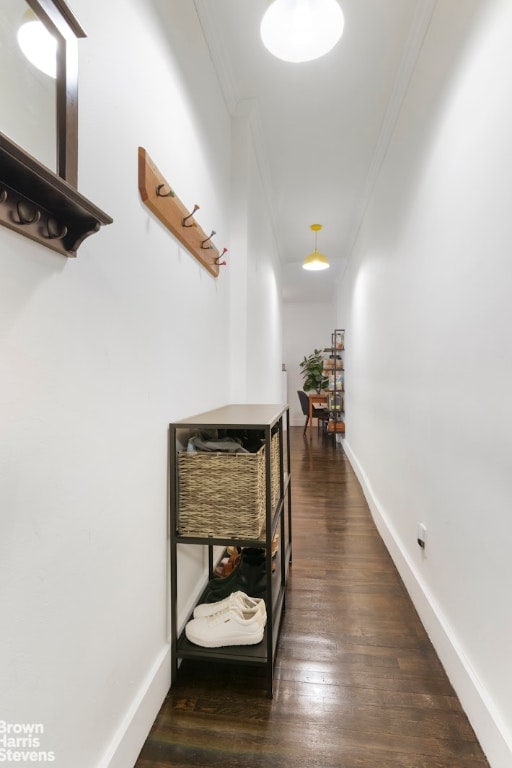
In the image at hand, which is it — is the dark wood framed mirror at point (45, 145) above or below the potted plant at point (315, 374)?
above

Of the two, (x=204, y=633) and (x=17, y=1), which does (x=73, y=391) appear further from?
(x=204, y=633)

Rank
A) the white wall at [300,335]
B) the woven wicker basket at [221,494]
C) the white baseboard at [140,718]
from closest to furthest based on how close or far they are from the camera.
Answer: the white baseboard at [140,718], the woven wicker basket at [221,494], the white wall at [300,335]

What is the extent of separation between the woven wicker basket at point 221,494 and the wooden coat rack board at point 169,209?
0.82 m

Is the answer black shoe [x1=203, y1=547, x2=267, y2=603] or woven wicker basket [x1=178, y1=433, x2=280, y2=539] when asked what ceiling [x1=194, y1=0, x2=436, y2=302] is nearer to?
woven wicker basket [x1=178, y1=433, x2=280, y2=539]

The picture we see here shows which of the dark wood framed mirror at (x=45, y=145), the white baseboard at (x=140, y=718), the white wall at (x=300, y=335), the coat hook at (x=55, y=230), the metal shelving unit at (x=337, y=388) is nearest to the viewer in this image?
the dark wood framed mirror at (x=45, y=145)

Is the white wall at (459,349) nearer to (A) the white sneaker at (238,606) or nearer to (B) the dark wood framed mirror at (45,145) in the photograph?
(A) the white sneaker at (238,606)

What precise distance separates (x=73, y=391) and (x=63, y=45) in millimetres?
678

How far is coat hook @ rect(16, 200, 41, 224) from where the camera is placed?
618 millimetres

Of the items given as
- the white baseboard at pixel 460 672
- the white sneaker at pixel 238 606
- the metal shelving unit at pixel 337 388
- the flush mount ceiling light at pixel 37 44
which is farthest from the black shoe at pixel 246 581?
the metal shelving unit at pixel 337 388

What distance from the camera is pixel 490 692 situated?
3.51 feet

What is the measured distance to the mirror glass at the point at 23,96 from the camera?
595 mm

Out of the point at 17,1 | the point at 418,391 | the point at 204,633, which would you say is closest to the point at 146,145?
the point at 17,1

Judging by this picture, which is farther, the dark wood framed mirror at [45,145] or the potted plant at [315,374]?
the potted plant at [315,374]

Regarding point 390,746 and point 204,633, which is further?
point 204,633
